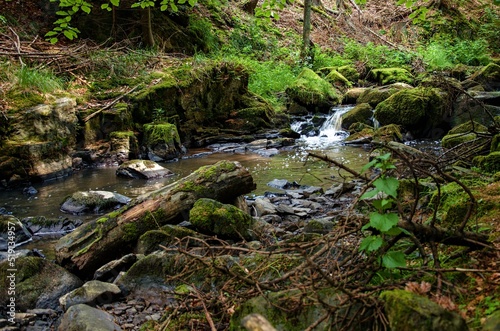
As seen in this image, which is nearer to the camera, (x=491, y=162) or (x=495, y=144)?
(x=491, y=162)

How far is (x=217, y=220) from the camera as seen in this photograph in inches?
159

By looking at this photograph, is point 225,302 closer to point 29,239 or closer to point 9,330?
point 9,330

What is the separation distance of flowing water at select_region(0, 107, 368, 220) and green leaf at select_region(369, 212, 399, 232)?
3145 millimetres

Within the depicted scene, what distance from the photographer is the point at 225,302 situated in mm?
2031

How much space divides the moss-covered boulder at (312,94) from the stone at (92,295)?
12821 mm

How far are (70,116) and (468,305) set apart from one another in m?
8.85

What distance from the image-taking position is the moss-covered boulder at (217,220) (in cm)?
402

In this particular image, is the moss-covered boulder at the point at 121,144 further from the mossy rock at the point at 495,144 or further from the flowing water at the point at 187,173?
the mossy rock at the point at 495,144

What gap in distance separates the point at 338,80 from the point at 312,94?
12.1ft

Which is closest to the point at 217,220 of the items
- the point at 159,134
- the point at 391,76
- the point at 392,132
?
the point at 159,134

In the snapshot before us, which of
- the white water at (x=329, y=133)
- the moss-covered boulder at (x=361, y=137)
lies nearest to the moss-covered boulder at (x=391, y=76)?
the white water at (x=329, y=133)

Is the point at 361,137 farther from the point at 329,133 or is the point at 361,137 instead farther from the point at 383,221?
the point at 383,221

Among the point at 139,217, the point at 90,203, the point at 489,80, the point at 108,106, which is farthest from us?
the point at 489,80

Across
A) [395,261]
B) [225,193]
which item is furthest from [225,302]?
[225,193]
